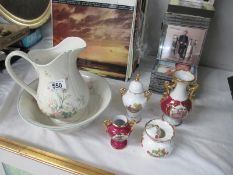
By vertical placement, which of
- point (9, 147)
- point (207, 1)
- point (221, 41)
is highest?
point (207, 1)

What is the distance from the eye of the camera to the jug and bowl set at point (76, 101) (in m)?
0.56

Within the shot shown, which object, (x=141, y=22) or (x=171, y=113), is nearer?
(x=171, y=113)

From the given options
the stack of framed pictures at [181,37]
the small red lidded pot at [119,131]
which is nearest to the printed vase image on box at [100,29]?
the stack of framed pictures at [181,37]

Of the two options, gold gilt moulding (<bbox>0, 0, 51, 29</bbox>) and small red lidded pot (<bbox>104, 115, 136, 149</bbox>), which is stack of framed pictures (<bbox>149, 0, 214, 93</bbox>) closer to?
small red lidded pot (<bbox>104, 115, 136, 149</bbox>)

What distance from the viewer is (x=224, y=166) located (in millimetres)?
568

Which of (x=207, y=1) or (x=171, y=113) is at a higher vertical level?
(x=207, y=1)

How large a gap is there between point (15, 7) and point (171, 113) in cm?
70

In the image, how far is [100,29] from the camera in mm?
761

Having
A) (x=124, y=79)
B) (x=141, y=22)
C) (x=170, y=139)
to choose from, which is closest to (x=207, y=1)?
(x=141, y=22)

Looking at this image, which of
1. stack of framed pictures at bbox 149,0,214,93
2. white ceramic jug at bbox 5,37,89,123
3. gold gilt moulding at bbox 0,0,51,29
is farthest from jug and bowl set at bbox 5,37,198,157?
gold gilt moulding at bbox 0,0,51,29

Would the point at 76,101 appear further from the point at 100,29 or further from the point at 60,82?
the point at 100,29

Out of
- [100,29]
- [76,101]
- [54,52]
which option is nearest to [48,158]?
[76,101]

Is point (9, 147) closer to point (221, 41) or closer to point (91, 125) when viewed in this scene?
point (91, 125)

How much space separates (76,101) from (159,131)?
0.65 feet
